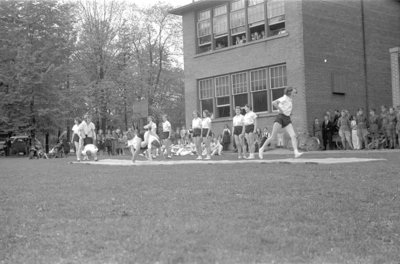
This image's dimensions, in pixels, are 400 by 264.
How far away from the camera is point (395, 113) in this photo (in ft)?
79.9

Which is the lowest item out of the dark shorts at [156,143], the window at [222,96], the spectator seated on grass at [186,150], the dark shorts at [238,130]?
the spectator seated on grass at [186,150]

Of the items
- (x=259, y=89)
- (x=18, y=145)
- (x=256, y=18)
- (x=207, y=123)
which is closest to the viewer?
(x=207, y=123)

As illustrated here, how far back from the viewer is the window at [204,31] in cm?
3372

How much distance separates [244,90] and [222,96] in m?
1.85

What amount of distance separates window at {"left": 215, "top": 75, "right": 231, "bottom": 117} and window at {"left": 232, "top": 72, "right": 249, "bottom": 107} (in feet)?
1.65

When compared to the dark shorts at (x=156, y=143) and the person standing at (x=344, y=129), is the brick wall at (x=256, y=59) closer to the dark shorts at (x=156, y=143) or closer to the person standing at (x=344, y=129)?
the person standing at (x=344, y=129)

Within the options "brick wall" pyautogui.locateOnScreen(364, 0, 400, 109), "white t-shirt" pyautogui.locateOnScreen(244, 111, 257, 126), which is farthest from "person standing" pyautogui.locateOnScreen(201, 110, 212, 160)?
"brick wall" pyautogui.locateOnScreen(364, 0, 400, 109)

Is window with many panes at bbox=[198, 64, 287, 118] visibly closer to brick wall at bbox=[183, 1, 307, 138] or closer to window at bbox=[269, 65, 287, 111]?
window at bbox=[269, 65, 287, 111]

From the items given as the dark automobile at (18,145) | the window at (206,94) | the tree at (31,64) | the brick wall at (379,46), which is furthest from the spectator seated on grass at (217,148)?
the dark automobile at (18,145)

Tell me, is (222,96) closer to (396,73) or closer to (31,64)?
(396,73)

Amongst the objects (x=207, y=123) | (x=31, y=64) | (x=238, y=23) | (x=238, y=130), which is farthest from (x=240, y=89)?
(x=31, y=64)

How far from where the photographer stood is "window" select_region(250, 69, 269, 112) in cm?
3048

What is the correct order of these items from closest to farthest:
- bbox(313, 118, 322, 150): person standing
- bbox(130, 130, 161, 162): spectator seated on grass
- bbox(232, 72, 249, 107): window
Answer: bbox(130, 130, 161, 162): spectator seated on grass < bbox(313, 118, 322, 150): person standing < bbox(232, 72, 249, 107): window

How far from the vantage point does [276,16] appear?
29750 mm
